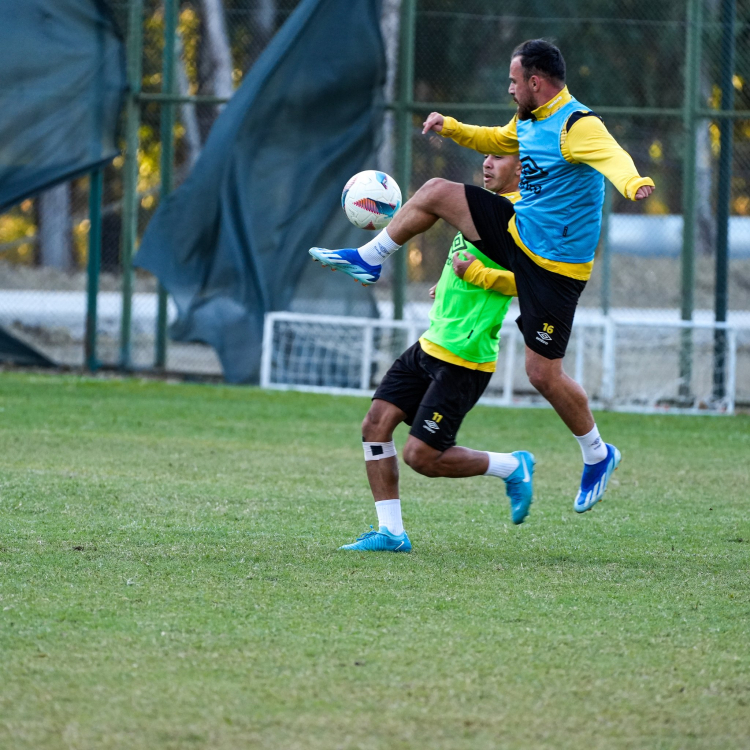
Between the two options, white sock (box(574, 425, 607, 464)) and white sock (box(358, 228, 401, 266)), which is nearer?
white sock (box(358, 228, 401, 266))

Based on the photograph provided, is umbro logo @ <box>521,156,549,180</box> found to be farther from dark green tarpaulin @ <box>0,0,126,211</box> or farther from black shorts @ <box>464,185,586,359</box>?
dark green tarpaulin @ <box>0,0,126,211</box>

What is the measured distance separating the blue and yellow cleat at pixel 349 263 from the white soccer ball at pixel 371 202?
1.33 ft

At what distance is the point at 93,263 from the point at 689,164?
239 inches

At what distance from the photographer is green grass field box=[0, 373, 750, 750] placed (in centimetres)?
284

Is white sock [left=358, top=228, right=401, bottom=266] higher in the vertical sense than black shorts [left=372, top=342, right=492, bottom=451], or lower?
higher

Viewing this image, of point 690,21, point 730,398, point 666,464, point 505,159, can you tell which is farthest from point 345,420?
point 690,21

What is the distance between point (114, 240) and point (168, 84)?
7.47 ft

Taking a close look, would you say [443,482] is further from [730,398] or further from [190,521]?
[730,398]

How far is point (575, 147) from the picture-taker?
4.54 meters

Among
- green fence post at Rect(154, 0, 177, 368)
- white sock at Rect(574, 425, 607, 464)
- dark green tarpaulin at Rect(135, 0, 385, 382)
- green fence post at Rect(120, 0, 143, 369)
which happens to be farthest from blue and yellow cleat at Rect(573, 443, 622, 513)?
green fence post at Rect(120, 0, 143, 369)

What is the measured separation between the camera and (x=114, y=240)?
44.2 ft

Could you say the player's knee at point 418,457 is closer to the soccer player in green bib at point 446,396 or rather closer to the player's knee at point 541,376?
the soccer player in green bib at point 446,396

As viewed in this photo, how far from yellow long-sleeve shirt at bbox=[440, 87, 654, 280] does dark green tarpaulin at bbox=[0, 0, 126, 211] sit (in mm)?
7370

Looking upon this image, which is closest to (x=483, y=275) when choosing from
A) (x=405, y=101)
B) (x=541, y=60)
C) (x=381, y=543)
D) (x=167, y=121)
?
(x=541, y=60)
